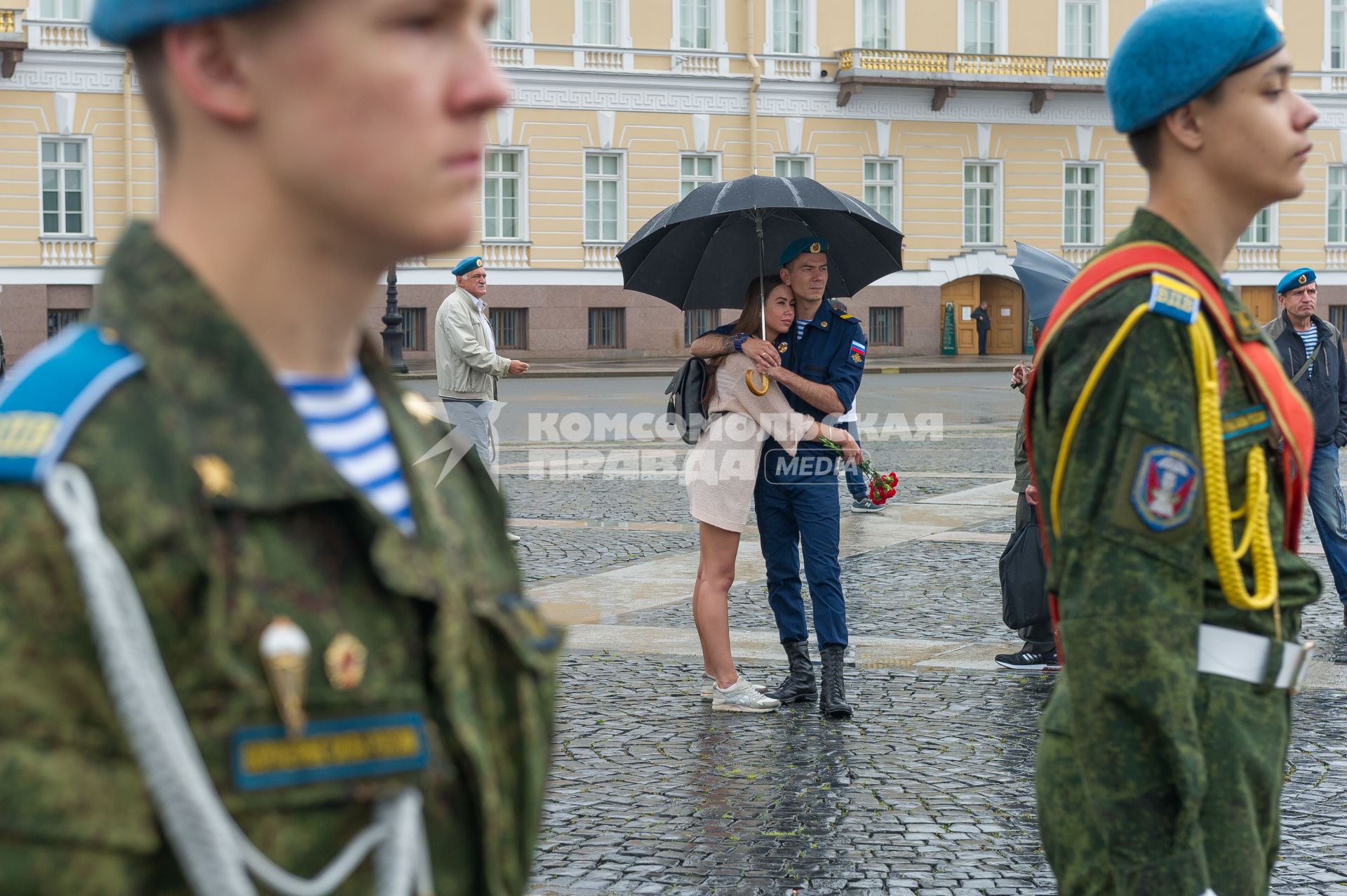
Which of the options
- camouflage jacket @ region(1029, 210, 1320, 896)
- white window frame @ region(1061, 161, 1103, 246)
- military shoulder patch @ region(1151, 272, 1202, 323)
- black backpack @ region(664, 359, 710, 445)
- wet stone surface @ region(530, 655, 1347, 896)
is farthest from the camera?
white window frame @ region(1061, 161, 1103, 246)

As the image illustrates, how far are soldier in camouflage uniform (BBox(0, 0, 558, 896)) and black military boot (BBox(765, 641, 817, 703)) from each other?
206 inches

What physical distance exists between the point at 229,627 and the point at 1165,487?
142cm

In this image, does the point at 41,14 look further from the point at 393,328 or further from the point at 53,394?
the point at 53,394

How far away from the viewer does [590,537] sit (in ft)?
35.6

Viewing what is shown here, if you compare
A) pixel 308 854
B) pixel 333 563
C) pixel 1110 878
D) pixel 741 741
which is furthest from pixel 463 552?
pixel 741 741

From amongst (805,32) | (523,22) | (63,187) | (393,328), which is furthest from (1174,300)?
(805,32)

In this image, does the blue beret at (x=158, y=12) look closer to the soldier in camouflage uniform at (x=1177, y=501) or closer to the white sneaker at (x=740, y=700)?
the soldier in camouflage uniform at (x=1177, y=501)

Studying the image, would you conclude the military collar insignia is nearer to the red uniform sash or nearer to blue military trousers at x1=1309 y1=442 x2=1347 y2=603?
the red uniform sash

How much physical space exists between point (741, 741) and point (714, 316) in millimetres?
31104

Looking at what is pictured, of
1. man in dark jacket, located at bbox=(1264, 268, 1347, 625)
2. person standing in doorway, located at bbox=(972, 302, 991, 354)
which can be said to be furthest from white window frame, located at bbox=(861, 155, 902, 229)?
man in dark jacket, located at bbox=(1264, 268, 1347, 625)

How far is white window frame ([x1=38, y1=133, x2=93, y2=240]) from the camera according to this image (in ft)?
108

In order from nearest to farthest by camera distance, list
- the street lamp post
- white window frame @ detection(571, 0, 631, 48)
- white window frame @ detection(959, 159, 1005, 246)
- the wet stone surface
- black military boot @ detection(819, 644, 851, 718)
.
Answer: the wet stone surface < black military boot @ detection(819, 644, 851, 718) < the street lamp post < white window frame @ detection(571, 0, 631, 48) < white window frame @ detection(959, 159, 1005, 246)

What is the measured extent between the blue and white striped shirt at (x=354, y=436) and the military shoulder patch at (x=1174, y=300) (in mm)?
1283

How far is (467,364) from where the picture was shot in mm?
11094
